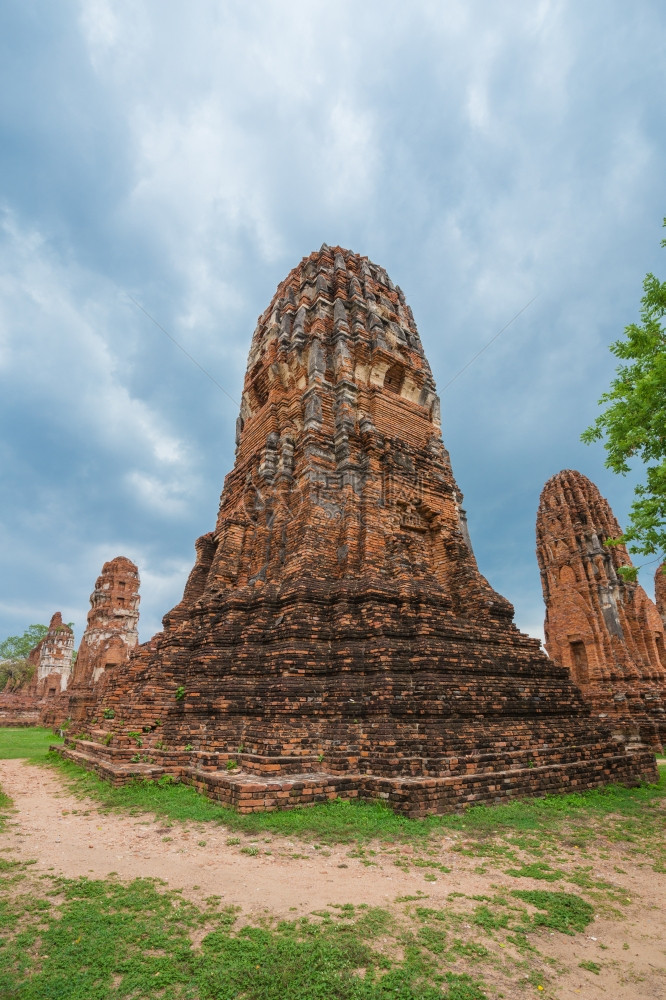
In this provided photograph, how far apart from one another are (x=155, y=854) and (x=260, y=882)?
1.44 metres

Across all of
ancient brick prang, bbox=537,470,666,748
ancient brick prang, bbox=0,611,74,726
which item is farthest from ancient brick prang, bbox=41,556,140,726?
ancient brick prang, bbox=537,470,666,748

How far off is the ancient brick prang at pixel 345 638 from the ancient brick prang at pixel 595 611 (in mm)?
12980

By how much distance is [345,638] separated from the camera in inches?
376

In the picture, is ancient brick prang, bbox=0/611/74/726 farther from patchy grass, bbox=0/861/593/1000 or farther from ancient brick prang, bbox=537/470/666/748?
patchy grass, bbox=0/861/593/1000

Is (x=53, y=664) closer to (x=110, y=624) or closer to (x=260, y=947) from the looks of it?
(x=110, y=624)

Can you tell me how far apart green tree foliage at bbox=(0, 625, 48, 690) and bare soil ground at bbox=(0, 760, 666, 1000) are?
177 feet

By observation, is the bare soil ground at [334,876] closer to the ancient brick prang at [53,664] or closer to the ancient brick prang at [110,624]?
the ancient brick prang at [110,624]

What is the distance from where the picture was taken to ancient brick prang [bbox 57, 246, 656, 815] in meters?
7.50

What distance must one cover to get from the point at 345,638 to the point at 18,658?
60.5m

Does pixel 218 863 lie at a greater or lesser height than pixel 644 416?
lesser

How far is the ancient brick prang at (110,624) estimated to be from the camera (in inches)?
1284

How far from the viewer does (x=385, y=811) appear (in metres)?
6.29

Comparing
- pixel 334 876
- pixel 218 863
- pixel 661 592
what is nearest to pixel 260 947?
pixel 334 876

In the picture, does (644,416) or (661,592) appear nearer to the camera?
(644,416)
